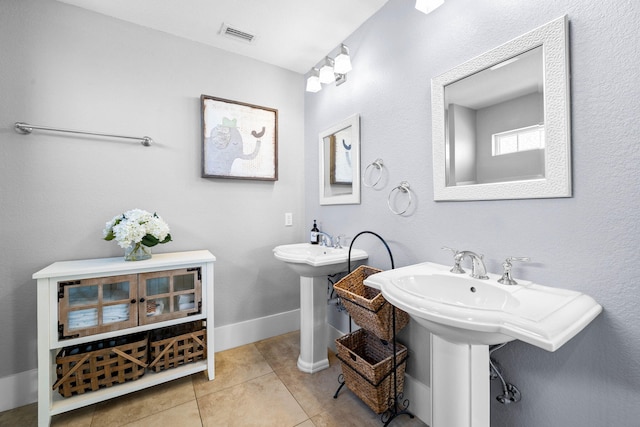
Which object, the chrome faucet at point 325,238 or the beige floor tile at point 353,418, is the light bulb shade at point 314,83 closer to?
the chrome faucet at point 325,238

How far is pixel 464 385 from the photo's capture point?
0.90m

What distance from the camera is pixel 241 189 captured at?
85.2 inches

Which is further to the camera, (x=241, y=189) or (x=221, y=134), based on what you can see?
(x=241, y=189)

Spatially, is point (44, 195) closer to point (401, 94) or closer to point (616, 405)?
point (401, 94)

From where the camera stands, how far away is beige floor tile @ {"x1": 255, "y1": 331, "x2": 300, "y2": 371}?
6.18 ft

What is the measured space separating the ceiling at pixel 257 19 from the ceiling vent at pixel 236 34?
0.02 meters

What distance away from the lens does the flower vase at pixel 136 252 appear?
157cm

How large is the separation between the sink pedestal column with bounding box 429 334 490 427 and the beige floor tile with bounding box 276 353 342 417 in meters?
0.76

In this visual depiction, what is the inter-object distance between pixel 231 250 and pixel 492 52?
2.03m

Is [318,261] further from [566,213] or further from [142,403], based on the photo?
[142,403]

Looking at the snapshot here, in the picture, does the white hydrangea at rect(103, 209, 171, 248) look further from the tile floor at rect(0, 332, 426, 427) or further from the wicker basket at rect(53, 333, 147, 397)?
the tile floor at rect(0, 332, 426, 427)

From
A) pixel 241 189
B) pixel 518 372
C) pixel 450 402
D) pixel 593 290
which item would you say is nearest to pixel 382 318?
pixel 450 402

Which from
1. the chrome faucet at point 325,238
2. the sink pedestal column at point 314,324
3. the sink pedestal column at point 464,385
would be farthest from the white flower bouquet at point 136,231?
the sink pedestal column at point 464,385

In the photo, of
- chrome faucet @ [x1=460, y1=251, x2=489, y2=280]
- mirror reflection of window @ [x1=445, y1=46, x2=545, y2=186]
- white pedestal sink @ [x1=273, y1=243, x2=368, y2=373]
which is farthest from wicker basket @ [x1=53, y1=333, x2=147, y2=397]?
mirror reflection of window @ [x1=445, y1=46, x2=545, y2=186]
